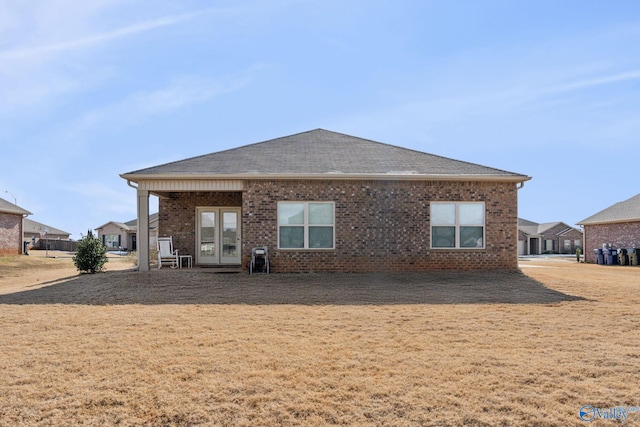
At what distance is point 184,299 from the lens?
9.16 m

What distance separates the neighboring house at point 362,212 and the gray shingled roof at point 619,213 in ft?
51.0

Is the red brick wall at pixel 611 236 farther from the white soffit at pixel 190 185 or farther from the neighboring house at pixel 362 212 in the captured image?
the white soffit at pixel 190 185

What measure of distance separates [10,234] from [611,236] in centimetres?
3637

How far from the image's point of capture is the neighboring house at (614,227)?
24281 mm

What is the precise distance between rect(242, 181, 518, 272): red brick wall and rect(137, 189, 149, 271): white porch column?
3.02 m

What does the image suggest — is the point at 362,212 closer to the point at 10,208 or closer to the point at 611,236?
the point at 611,236

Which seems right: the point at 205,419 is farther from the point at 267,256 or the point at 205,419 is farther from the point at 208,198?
the point at 208,198

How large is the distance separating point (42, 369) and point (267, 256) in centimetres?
846

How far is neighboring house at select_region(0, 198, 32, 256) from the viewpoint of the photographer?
2628 cm

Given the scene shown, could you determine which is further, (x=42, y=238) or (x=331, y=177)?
(x=42, y=238)

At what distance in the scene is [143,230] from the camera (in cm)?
1341

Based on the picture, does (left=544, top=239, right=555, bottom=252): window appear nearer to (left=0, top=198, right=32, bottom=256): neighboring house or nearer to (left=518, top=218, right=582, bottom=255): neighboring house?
(left=518, top=218, right=582, bottom=255): neighboring house

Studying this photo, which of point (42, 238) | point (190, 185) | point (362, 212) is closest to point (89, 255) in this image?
point (190, 185)

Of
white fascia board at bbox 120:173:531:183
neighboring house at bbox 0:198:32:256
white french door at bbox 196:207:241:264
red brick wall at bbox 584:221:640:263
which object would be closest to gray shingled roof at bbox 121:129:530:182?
white fascia board at bbox 120:173:531:183
